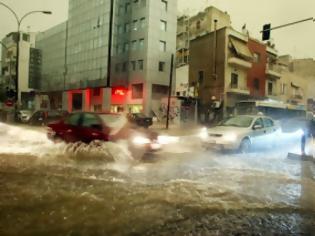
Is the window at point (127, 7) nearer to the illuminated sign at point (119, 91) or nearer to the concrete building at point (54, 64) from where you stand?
the illuminated sign at point (119, 91)

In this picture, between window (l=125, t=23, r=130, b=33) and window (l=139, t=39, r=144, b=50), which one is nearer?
window (l=139, t=39, r=144, b=50)

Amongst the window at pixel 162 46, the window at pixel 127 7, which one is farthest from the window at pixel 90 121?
the window at pixel 127 7

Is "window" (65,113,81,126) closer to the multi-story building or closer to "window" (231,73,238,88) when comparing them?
"window" (231,73,238,88)

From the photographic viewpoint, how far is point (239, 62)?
39.0 meters

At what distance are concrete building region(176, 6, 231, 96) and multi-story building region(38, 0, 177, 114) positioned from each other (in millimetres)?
2331

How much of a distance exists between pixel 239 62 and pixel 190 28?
21617mm

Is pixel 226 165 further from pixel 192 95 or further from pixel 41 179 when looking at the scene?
pixel 192 95

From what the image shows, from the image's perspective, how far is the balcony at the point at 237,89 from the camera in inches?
1517

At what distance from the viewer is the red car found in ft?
36.4

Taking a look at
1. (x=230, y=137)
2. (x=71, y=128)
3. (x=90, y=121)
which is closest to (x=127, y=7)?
(x=230, y=137)

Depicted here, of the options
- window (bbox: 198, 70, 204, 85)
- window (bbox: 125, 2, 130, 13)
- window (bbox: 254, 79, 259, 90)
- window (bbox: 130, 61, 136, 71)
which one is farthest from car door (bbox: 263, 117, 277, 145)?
window (bbox: 125, 2, 130, 13)

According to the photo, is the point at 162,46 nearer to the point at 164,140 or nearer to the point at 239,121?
the point at 239,121

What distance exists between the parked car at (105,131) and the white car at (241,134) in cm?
336

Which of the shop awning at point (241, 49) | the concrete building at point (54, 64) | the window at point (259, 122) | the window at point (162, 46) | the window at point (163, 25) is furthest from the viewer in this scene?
the concrete building at point (54, 64)
